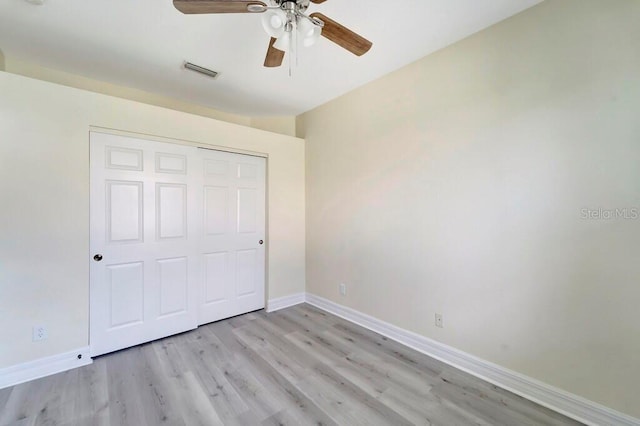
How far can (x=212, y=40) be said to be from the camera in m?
2.19

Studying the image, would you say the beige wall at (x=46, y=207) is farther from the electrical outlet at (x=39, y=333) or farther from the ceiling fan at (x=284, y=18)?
the ceiling fan at (x=284, y=18)

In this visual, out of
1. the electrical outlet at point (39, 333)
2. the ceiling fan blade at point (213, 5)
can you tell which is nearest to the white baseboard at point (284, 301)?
the electrical outlet at point (39, 333)

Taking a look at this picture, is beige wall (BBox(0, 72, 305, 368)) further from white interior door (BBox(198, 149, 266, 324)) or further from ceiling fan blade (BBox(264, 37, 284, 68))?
ceiling fan blade (BBox(264, 37, 284, 68))

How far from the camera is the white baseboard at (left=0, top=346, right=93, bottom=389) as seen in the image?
201cm

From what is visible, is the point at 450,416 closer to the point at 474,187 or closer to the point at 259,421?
the point at 259,421

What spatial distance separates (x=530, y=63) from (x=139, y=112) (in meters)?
3.37

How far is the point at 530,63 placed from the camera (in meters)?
1.90

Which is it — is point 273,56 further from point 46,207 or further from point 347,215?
point 46,207

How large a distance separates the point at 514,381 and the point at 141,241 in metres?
3.47

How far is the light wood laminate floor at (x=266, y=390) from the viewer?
1.72m

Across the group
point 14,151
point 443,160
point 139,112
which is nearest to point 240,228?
point 139,112

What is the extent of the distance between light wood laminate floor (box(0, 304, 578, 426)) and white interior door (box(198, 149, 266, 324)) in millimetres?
611

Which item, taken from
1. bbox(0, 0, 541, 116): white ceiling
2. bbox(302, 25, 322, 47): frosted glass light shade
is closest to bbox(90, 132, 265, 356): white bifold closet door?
bbox(0, 0, 541, 116): white ceiling

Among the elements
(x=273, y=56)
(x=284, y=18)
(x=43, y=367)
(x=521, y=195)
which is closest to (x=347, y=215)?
(x=521, y=195)
